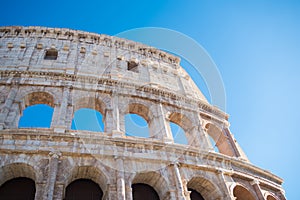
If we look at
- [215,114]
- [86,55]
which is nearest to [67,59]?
[86,55]

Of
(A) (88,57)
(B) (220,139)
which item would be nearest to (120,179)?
(B) (220,139)

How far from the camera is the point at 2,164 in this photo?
915 cm

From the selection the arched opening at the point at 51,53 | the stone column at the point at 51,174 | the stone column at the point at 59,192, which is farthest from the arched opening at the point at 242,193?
the arched opening at the point at 51,53

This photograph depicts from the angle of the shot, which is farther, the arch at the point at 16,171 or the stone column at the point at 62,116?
the stone column at the point at 62,116

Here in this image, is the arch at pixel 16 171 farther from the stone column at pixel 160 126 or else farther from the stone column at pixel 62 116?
the stone column at pixel 160 126

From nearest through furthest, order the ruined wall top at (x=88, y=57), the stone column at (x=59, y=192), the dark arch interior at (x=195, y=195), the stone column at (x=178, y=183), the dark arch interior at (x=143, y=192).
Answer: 1. the stone column at (x=59, y=192)
2. the stone column at (x=178, y=183)
3. the dark arch interior at (x=143, y=192)
4. the dark arch interior at (x=195, y=195)
5. the ruined wall top at (x=88, y=57)

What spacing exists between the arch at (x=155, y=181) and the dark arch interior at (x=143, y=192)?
0.41 ft

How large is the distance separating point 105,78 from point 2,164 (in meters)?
6.33

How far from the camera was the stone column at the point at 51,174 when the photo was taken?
27.7ft

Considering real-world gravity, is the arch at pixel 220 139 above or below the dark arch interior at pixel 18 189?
above

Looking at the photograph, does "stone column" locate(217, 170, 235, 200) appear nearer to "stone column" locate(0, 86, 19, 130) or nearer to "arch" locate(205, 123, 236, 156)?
"arch" locate(205, 123, 236, 156)

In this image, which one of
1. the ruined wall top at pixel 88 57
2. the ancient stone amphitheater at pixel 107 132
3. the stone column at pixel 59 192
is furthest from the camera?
the ruined wall top at pixel 88 57

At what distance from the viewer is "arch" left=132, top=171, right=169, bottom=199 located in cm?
1033

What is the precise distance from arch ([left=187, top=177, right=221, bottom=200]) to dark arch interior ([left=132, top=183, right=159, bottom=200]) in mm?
1587
